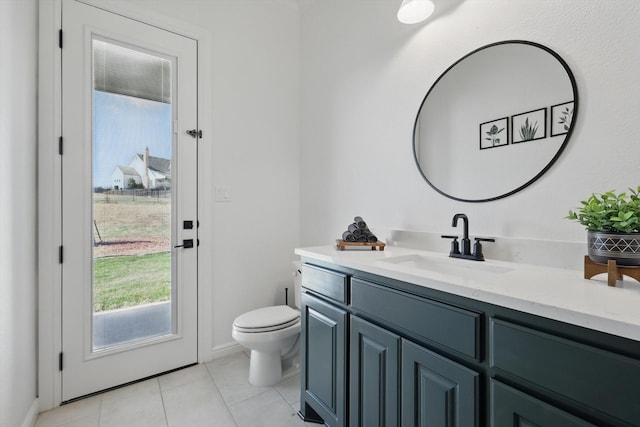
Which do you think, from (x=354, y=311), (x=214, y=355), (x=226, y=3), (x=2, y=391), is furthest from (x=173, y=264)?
(x=226, y=3)

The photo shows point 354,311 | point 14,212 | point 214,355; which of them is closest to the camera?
point 354,311

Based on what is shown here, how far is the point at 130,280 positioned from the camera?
1954 millimetres

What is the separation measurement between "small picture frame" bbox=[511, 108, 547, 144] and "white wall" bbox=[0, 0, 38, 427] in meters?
2.20

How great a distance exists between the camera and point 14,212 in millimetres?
1389

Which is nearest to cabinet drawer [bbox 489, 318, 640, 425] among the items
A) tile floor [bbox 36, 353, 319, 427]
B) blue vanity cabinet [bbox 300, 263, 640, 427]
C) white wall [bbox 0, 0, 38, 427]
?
blue vanity cabinet [bbox 300, 263, 640, 427]

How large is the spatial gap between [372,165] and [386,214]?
34cm

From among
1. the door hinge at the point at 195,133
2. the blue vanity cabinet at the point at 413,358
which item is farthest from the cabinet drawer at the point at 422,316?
the door hinge at the point at 195,133

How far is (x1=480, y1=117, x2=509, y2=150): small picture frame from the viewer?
1.34 meters

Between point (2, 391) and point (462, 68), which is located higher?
point (462, 68)

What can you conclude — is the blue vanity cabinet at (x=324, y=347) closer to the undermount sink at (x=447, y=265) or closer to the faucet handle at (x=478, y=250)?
the undermount sink at (x=447, y=265)

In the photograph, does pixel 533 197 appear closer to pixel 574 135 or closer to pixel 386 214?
pixel 574 135

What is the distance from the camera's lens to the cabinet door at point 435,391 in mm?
860

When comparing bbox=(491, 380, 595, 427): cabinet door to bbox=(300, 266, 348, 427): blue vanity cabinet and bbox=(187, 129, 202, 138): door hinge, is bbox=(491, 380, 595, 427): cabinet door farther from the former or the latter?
bbox=(187, 129, 202, 138): door hinge

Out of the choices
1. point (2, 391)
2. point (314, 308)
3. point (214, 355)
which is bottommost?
point (214, 355)
